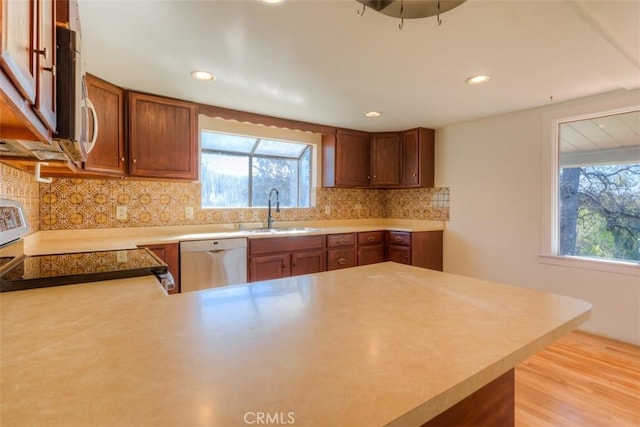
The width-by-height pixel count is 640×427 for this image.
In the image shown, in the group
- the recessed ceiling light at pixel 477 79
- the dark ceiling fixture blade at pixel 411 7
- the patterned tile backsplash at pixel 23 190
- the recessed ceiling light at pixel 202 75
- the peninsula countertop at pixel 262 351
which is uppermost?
the recessed ceiling light at pixel 477 79

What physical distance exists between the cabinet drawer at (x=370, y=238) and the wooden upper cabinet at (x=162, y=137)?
6.30 ft

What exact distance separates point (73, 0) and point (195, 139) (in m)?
1.87

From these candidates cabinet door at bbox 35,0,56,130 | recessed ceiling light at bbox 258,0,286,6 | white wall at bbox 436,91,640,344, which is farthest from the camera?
white wall at bbox 436,91,640,344

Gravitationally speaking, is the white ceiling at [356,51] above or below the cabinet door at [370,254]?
above

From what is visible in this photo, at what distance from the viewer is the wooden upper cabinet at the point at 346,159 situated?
396 cm

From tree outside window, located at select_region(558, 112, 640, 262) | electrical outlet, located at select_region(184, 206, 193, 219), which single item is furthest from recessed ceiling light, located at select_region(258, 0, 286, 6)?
tree outside window, located at select_region(558, 112, 640, 262)

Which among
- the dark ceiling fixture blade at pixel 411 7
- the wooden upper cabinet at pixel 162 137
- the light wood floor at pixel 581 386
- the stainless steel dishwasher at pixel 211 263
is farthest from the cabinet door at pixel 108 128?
the light wood floor at pixel 581 386

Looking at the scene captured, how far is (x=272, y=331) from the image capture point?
2.43 feet

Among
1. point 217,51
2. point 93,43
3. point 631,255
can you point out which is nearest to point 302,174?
point 217,51

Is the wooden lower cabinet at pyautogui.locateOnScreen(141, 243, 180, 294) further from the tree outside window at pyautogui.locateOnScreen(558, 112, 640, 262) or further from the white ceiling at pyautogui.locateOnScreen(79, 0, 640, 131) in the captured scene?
the tree outside window at pyautogui.locateOnScreen(558, 112, 640, 262)

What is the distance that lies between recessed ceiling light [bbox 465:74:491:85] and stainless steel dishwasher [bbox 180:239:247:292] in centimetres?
223

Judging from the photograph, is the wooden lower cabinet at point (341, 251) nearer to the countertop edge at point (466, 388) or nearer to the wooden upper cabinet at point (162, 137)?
the wooden upper cabinet at point (162, 137)

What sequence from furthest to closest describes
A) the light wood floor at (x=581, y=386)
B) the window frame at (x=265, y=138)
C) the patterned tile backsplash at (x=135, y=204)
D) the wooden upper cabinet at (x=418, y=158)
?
the wooden upper cabinet at (x=418, y=158), the window frame at (x=265, y=138), the patterned tile backsplash at (x=135, y=204), the light wood floor at (x=581, y=386)

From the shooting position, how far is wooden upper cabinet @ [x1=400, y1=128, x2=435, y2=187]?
3.93 metres
